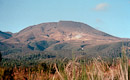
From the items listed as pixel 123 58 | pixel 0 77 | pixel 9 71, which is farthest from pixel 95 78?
pixel 9 71

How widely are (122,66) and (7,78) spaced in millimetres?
9874

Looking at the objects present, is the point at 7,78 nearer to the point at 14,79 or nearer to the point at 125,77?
the point at 14,79

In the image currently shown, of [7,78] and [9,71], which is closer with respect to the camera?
[7,78]

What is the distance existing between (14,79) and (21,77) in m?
0.47

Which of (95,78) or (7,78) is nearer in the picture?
(95,78)

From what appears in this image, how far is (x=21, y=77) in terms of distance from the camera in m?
11.7

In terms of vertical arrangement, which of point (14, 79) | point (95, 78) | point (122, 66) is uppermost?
point (122, 66)

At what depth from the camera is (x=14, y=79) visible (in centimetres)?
1141

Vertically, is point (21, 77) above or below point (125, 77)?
below

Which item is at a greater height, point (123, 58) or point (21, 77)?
point (123, 58)

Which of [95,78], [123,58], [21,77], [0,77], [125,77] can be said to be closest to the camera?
[125,77]

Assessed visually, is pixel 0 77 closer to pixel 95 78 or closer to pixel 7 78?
pixel 7 78

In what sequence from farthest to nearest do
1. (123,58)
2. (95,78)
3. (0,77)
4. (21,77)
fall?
(21,77), (0,77), (95,78), (123,58)

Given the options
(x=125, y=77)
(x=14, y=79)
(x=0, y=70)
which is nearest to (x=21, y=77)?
(x=14, y=79)
